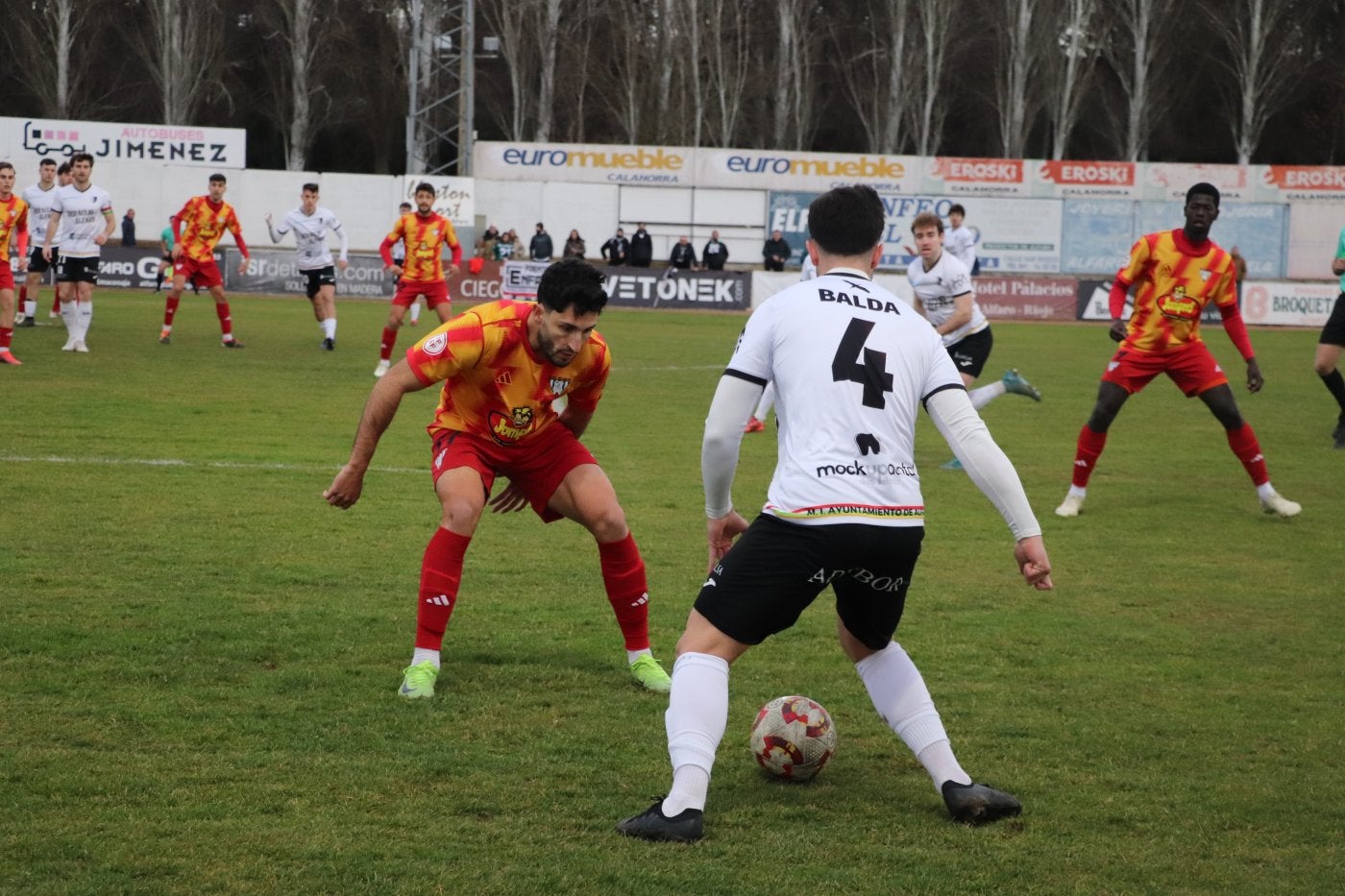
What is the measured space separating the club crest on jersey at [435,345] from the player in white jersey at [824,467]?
1.57 metres

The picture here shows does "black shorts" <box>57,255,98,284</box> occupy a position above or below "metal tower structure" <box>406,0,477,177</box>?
below

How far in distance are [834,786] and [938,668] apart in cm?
157

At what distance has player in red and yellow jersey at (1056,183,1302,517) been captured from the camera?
10406 mm

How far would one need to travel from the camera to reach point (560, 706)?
5730 millimetres

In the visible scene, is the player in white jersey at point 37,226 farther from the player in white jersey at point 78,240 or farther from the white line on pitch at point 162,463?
the white line on pitch at point 162,463

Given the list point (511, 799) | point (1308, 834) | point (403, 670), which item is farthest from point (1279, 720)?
point (403, 670)

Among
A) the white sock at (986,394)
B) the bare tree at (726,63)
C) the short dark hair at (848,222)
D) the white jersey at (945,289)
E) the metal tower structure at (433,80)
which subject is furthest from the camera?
the bare tree at (726,63)

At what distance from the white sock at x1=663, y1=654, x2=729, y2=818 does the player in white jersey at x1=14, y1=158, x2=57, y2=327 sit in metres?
16.4

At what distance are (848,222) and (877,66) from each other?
55728mm

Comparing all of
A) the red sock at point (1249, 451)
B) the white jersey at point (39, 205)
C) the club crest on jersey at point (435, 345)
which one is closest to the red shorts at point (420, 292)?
the white jersey at point (39, 205)

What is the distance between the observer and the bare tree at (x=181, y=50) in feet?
175

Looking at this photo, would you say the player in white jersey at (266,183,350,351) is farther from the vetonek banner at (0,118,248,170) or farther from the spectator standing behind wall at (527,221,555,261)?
the vetonek banner at (0,118,248,170)

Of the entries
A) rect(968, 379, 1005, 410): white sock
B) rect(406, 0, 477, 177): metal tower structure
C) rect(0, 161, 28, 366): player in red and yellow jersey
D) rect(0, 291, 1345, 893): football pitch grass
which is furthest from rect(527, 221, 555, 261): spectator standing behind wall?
rect(0, 291, 1345, 893): football pitch grass

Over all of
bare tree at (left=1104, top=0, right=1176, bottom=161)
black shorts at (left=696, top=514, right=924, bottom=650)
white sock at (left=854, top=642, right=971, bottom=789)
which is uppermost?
bare tree at (left=1104, top=0, right=1176, bottom=161)
